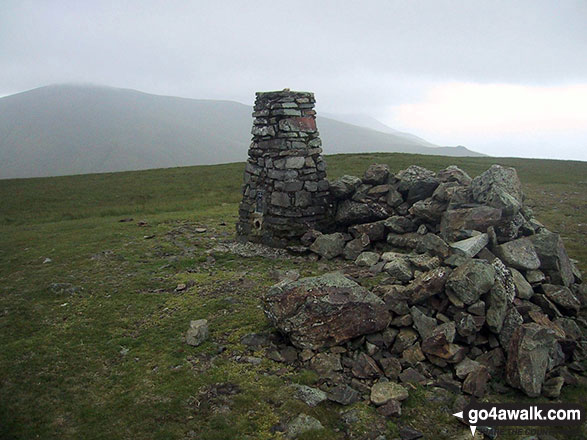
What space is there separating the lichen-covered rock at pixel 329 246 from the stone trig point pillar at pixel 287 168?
3.72 ft

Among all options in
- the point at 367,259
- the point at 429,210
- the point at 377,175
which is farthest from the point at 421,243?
the point at 377,175

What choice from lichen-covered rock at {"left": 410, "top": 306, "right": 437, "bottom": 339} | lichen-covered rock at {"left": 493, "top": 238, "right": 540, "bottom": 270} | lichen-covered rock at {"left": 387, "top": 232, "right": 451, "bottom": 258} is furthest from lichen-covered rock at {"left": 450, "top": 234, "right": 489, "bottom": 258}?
lichen-covered rock at {"left": 410, "top": 306, "right": 437, "bottom": 339}

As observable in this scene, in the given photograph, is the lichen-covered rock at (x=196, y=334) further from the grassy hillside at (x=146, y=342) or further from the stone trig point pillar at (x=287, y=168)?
the stone trig point pillar at (x=287, y=168)

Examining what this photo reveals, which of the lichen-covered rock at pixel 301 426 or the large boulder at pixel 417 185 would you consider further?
the large boulder at pixel 417 185

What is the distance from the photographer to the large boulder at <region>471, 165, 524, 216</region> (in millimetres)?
10742

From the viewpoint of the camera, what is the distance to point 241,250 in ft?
47.5

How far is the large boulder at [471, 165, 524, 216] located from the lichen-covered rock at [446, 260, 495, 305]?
2.95 metres

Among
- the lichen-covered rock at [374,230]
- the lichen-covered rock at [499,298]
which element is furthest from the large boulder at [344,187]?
the lichen-covered rock at [499,298]

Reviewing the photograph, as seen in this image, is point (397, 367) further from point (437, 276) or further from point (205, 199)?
point (205, 199)

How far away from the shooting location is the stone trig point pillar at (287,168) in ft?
46.1

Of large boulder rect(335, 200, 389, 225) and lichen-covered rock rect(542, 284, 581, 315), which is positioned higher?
large boulder rect(335, 200, 389, 225)

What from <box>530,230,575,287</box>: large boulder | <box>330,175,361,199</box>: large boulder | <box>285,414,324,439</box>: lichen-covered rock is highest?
<box>330,175,361,199</box>: large boulder

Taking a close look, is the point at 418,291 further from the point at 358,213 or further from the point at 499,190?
the point at 358,213

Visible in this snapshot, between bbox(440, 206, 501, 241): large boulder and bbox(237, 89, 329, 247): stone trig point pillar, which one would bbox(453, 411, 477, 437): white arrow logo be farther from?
bbox(237, 89, 329, 247): stone trig point pillar
